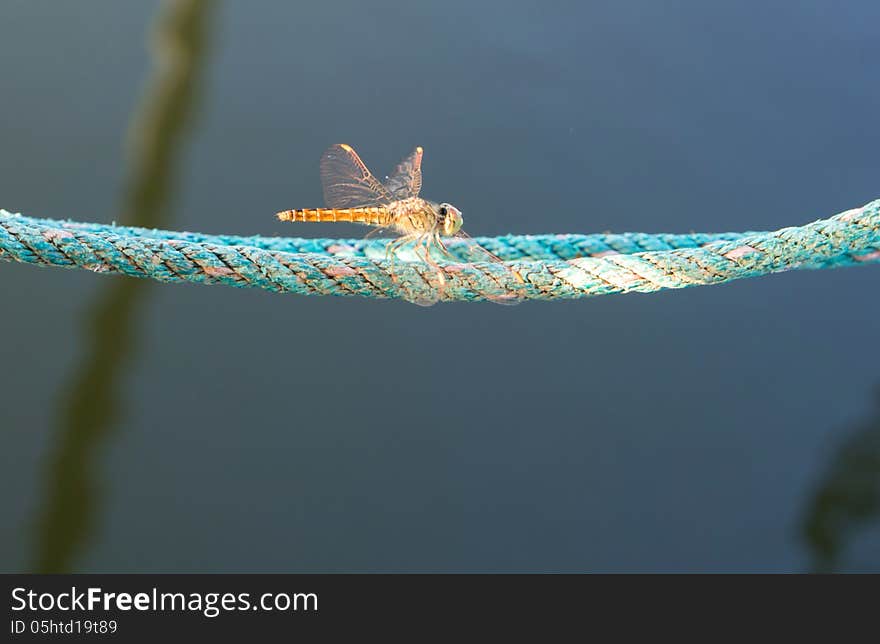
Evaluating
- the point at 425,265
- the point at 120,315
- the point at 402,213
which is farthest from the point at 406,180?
the point at 120,315

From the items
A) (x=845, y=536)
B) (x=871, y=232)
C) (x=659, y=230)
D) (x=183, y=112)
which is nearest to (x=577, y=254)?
(x=871, y=232)

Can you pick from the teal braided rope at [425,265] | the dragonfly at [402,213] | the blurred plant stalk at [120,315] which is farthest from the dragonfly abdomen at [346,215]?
the blurred plant stalk at [120,315]

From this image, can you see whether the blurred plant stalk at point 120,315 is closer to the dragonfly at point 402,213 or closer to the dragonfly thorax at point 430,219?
the dragonfly at point 402,213

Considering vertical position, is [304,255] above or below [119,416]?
below

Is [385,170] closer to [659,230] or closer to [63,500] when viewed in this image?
[659,230]

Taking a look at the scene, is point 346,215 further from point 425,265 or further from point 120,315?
point 120,315

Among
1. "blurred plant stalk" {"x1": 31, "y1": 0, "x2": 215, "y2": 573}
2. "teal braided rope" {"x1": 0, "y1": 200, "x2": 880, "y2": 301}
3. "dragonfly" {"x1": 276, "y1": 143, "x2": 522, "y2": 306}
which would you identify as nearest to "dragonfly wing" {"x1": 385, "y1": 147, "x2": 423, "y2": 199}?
"dragonfly" {"x1": 276, "y1": 143, "x2": 522, "y2": 306}

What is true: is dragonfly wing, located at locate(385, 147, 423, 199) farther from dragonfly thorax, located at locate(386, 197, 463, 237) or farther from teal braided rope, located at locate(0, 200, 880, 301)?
teal braided rope, located at locate(0, 200, 880, 301)

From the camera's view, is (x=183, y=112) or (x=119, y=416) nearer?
(x=119, y=416)
